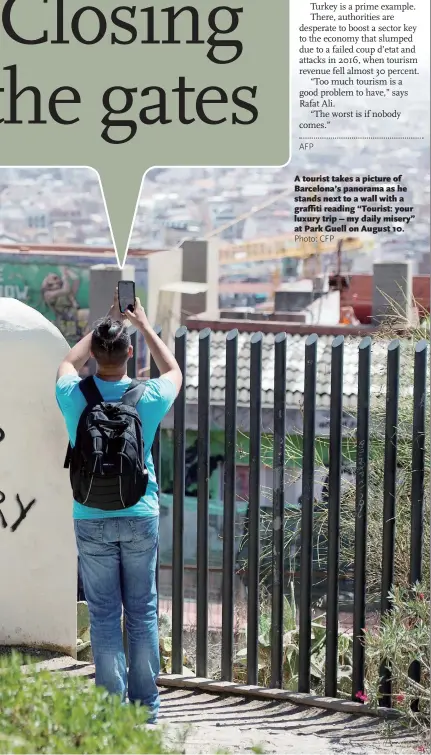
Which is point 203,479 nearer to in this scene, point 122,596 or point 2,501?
point 122,596

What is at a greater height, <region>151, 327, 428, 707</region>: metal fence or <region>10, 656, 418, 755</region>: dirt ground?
<region>151, 327, 428, 707</region>: metal fence

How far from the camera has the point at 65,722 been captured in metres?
2.54

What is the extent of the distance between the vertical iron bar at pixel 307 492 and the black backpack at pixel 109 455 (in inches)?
32.9

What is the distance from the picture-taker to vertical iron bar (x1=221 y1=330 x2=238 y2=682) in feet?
13.8

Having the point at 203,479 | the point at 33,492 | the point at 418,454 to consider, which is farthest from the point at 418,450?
the point at 33,492

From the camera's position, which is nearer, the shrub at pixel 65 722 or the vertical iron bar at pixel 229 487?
the shrub at pixel 65 722

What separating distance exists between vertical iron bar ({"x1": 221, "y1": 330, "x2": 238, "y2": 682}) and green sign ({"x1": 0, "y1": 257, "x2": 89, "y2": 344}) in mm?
43493

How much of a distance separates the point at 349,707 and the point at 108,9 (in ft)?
9.35

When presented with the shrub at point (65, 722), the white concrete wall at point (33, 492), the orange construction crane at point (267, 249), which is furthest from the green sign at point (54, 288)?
the shrub at point (65, 722)

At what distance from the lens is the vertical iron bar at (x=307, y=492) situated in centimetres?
414

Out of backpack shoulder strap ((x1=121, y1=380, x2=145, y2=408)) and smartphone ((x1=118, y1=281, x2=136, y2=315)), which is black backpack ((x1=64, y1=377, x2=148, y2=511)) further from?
smartphone ((x1=118, y1=281, x2=136, y2=315))

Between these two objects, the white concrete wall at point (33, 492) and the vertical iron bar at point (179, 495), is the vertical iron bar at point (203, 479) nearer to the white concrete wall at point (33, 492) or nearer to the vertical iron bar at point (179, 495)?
the vertical iron bar at point (179, 495)

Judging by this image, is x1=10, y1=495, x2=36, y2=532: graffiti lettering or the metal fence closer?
the metal fence

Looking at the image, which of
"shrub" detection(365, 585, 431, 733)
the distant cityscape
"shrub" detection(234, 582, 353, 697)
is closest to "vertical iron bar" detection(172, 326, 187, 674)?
"shrub" detection(234, 582, 353, 697)
